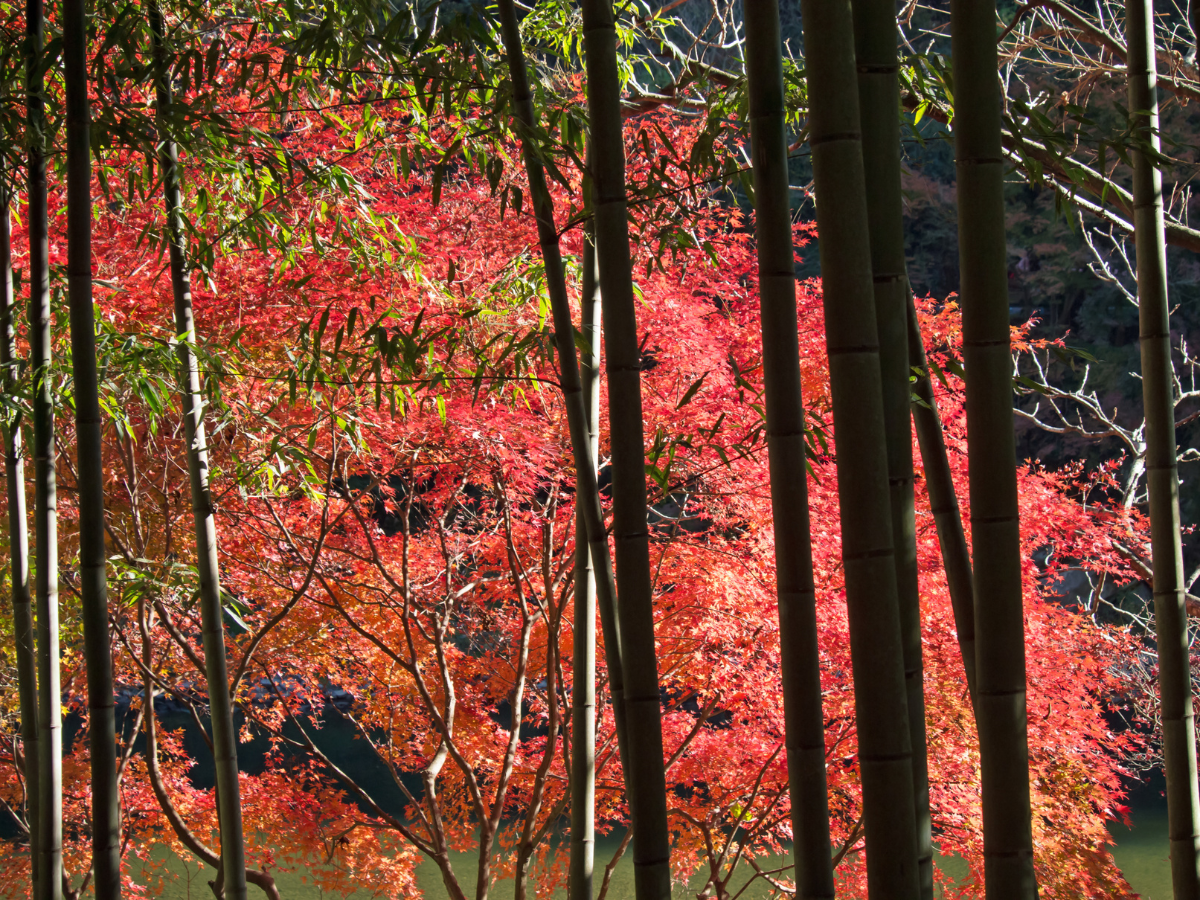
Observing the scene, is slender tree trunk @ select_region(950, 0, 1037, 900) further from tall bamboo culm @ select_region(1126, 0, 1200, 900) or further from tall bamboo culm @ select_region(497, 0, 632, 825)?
tall bamboo culm @ select_region(1126, 0, 1200, 900)

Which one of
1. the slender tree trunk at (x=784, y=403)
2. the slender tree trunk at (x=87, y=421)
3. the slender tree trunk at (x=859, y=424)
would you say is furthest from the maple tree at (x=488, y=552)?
the slender tree trunk at (x=859, y=424)

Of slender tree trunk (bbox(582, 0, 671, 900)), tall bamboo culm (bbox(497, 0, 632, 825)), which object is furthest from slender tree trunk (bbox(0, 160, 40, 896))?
slender tree trunk (bbox(582, 0, 671, 900))

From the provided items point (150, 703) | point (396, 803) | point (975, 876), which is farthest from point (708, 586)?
point (396, 803)

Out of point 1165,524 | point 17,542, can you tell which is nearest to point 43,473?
point 17,542

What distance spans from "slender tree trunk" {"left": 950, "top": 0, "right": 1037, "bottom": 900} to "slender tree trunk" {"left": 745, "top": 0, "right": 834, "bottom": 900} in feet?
0.83

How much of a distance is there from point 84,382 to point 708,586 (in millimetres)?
3707

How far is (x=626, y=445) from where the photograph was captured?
1.71 metres

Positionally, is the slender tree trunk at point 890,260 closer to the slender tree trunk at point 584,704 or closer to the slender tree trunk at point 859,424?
the slender tree trunk at point 859,424

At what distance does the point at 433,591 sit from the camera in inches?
260

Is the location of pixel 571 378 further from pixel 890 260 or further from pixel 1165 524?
pixel 1165 524

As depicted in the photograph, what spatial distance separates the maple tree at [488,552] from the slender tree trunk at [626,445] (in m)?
2.33

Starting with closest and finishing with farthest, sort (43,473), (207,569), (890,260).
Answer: (890,260) < (43,473) < (207,569)

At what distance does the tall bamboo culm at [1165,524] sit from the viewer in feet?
7.26

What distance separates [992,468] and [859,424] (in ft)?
0.70
